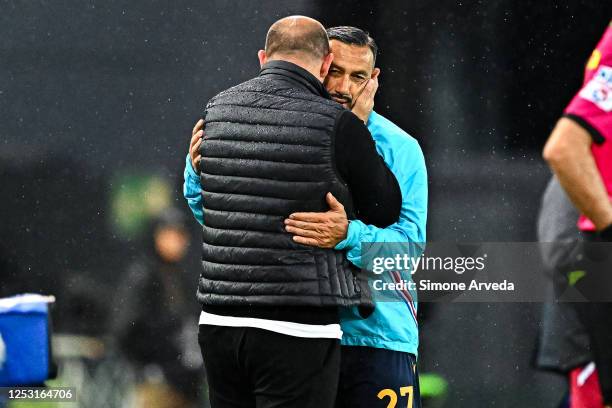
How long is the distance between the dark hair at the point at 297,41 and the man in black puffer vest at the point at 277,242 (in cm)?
5

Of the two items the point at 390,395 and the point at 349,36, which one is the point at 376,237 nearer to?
the point at 390,395

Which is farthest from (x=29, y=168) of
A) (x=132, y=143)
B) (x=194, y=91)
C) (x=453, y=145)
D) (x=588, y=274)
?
(x=588, y=274)

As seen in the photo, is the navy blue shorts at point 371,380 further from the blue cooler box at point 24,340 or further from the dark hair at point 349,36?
the blue cooler box at point 24,340

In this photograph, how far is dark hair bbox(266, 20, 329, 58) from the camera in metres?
2.87

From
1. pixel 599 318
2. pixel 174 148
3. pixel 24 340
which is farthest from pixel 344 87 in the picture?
pixel 24 340

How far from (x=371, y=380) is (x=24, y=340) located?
1.78m

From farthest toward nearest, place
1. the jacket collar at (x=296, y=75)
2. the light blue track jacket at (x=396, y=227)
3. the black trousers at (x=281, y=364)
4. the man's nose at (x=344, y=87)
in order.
Answer: the man's nose at (x=344, y=87), the light blue track jacket at (x=396, y=227), the jacket collar at (x=296, y=75), the black trousers at (x=281, y=364)

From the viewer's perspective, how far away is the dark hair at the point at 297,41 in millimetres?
2867

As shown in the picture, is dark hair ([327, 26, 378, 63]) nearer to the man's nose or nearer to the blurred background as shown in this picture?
the man's nose

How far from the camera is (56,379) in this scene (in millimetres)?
4410

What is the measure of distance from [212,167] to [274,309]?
1.29 ft

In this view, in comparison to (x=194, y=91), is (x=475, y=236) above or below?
below

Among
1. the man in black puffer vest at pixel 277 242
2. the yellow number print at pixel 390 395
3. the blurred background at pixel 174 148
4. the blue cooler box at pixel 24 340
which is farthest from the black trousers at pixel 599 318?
the blue cooler box at pixel 24 340

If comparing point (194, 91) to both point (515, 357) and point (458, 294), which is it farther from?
point (515, 357)
